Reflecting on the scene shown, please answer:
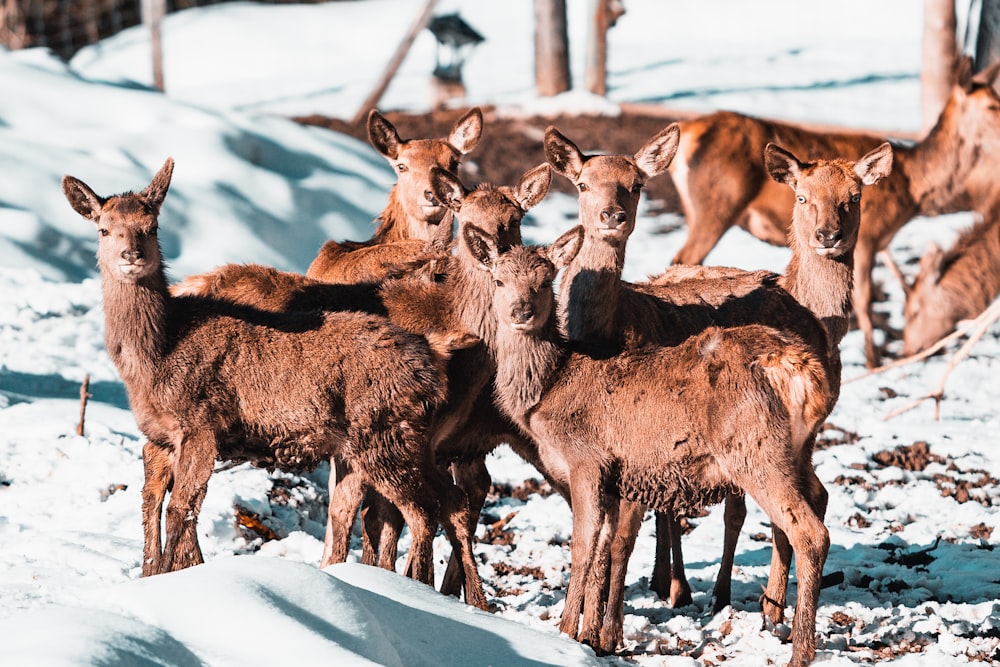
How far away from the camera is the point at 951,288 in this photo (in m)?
14.5

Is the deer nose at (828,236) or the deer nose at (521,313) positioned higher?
the deer nose at (828,236)

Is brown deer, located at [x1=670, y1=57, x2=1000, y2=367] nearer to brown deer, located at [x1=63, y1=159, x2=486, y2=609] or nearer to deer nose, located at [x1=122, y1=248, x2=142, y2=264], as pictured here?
brown deer, located at [x1=63, y1=159, x2=486, y2=609]

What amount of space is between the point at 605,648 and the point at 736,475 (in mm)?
1218

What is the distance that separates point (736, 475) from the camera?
7.38m

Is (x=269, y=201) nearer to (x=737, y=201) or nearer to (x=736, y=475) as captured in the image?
(x=737, y=201)

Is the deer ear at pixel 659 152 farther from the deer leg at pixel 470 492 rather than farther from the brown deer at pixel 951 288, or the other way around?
the brown deer at pixel 951 288

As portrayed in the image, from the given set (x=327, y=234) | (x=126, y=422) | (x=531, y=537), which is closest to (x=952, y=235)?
(x=327, y=234)

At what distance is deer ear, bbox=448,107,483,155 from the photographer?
1080 centimetres

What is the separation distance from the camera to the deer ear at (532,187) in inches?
363

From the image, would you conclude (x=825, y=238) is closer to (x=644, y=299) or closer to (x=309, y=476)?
(x=644, y=299)

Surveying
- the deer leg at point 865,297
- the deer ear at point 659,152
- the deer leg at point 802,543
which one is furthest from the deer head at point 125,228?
the deer leg at point 865,297

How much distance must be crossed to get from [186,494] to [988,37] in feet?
49.4

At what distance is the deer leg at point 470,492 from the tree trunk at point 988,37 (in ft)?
42.3

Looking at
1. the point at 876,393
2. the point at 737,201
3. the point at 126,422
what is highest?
the point at 737,201
